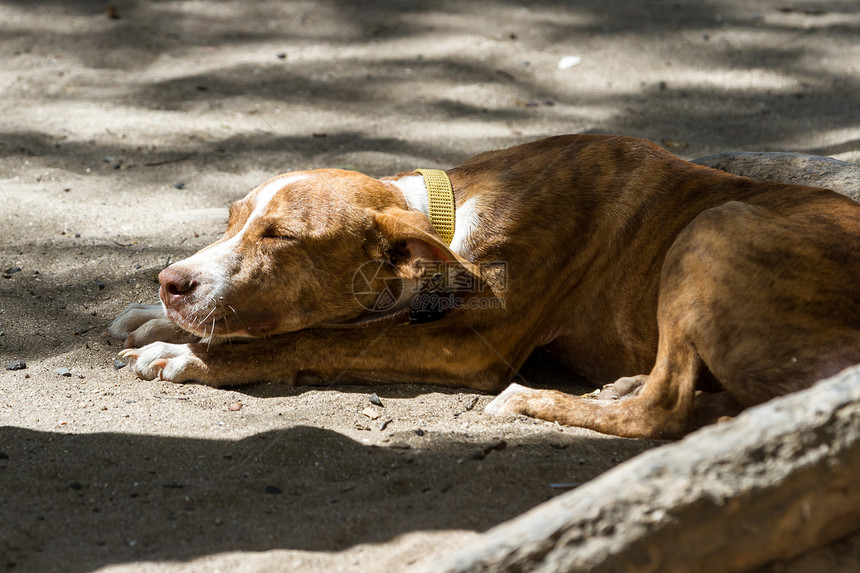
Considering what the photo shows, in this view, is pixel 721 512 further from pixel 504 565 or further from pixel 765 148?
→ pixel 765 148

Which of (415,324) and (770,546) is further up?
(770,546)

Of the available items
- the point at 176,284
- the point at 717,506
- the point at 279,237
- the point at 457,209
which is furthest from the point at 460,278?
the point at 717,506

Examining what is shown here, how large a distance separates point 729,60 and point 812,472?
7187 millimetres

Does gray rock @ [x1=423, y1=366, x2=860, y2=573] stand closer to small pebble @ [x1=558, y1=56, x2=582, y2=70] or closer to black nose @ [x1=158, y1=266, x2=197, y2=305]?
black nose @ [x1=158, y1=266, x2=197, y2=305]

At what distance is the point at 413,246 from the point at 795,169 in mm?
2574

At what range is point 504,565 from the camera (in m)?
1.79

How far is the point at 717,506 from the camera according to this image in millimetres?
1876

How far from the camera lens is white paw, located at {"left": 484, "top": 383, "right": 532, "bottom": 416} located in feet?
11.6

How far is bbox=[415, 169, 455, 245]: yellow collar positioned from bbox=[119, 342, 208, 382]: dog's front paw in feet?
4.04

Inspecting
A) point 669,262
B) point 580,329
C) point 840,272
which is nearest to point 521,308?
point 580,329

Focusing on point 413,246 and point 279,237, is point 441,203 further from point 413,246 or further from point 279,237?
point 279,237

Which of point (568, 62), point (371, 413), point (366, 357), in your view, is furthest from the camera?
point (568, 62)

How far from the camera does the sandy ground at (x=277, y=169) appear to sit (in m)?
2.61

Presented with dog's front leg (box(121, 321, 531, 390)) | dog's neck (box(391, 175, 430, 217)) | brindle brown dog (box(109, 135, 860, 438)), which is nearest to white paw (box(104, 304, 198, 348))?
brindle brown dog (box(109, 135, 860, 438))
